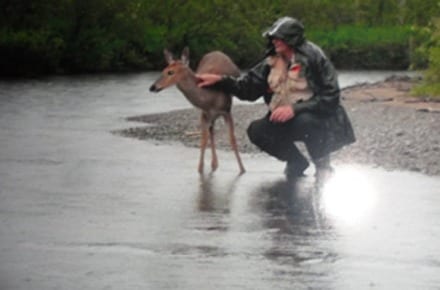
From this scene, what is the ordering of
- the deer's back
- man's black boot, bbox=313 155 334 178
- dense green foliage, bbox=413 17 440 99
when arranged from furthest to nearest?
dense green foliage, bbox=413 17 440 99 < the deer's back < man's black boot, bbox=313 155 334 178

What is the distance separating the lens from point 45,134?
2170cm

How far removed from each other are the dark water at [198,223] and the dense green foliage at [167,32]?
27838mm

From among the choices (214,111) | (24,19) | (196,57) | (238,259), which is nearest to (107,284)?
(238,259)

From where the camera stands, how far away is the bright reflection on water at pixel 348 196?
12.8 m

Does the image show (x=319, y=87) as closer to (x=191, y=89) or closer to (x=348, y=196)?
(x=348, y=196)

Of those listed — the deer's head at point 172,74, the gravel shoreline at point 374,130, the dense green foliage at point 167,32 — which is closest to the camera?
the deer's head at point 172,74

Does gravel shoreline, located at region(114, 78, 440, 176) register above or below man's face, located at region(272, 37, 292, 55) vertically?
below

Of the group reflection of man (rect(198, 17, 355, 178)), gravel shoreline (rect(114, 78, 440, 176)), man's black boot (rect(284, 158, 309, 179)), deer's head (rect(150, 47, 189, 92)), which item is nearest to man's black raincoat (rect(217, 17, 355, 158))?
reflection of man (rect(198, 17, 355, 178))

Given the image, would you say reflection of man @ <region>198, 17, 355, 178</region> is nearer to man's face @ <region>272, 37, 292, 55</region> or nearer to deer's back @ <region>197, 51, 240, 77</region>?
man's face @ <region>272, 37, 292, 55</region>

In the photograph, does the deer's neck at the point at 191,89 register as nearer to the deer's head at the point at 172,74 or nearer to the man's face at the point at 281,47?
the deer's head at the point at 172,74

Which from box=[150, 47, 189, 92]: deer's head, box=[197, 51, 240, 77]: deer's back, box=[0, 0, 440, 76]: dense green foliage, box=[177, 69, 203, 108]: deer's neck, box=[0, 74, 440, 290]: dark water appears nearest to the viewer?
box=[0, 74, 440, 290]: dark water

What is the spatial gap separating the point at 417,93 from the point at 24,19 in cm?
2111

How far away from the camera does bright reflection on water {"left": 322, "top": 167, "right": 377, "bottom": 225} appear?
42.0 ft

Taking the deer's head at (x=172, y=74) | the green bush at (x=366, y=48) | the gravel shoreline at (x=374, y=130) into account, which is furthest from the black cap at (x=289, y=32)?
the green bush at (x=366, y=48)
